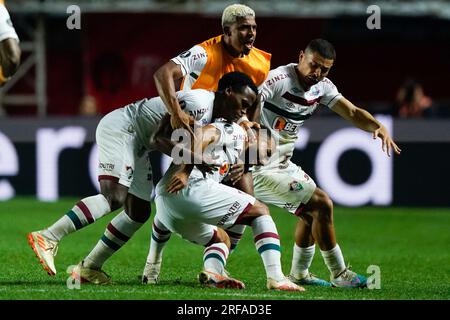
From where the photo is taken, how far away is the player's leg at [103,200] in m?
8.51

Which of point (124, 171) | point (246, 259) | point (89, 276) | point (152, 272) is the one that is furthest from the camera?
point (246, 259)

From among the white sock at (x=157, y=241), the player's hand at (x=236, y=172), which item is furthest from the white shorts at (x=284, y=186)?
the white sock at (x=157, y=241)

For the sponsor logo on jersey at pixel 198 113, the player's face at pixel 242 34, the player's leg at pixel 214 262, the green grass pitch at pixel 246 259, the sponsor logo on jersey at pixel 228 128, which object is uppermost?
the player's face at pixel 242 34

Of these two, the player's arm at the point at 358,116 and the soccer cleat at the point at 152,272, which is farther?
the player's arm at the point at 358,116

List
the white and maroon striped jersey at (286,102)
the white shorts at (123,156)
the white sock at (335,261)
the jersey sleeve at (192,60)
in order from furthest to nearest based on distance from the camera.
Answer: the white and maroon striped jersey at (286,102) < the white sock at (335,261) < the jersey sleeve at (192,60) < the white shorts at (123,156)

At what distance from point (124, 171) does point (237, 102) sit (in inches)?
41.6

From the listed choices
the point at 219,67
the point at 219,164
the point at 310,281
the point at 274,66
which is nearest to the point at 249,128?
the point at 219,164

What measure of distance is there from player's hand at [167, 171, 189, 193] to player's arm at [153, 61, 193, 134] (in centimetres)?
33

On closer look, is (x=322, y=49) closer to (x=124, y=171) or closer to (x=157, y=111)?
(x=157, y=111)

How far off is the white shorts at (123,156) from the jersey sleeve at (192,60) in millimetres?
600

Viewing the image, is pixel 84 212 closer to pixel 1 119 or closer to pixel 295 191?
pixel 295 191

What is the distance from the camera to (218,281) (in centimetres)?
853

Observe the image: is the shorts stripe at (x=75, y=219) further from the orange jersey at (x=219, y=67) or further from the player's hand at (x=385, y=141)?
the player's hand at (x=385, y=141)

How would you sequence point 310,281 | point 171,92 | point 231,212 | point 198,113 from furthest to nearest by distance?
point 310,281 → point 171,92 → point 198,113 → point 231,212
